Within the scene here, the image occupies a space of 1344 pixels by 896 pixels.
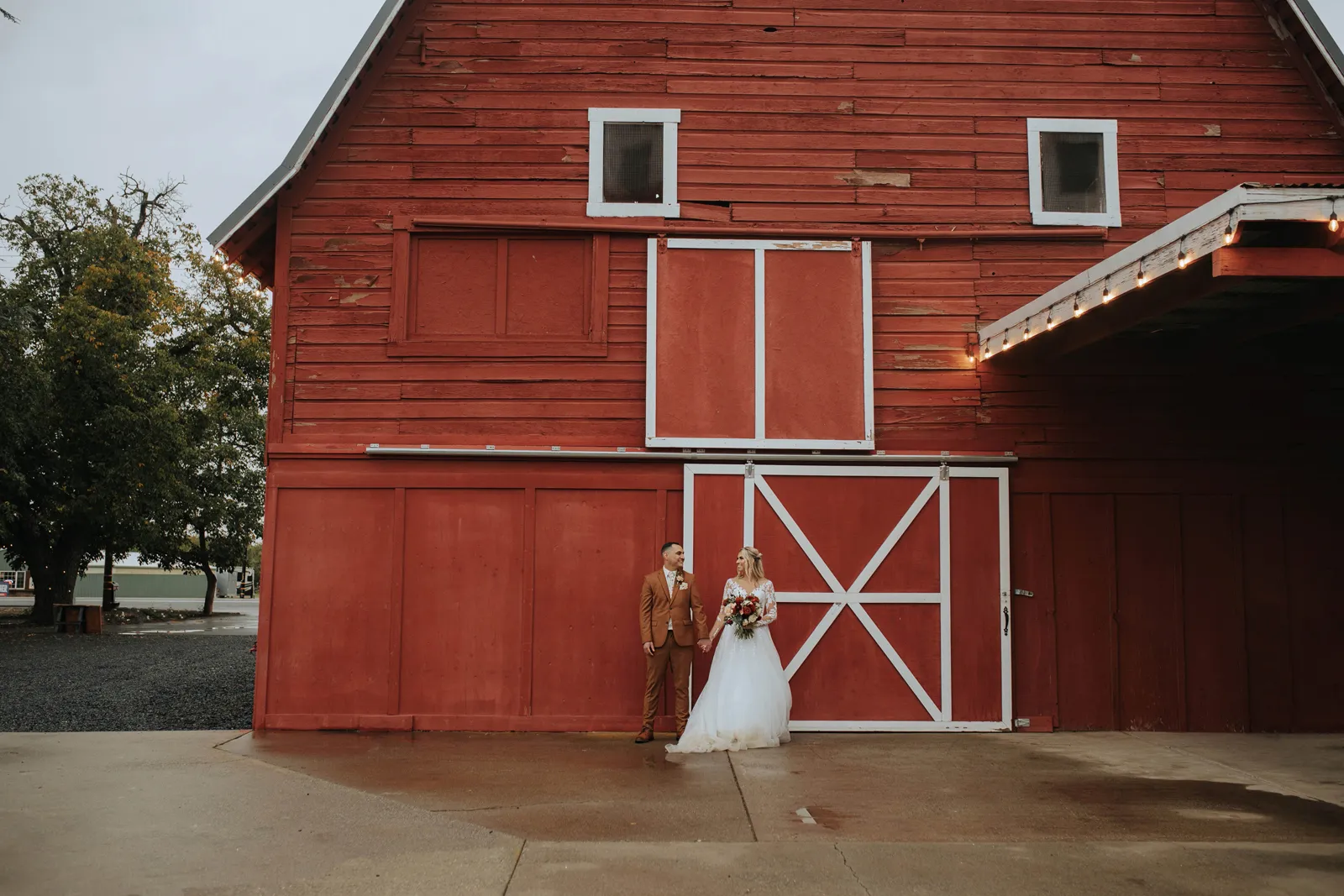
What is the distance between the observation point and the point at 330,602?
10.2m

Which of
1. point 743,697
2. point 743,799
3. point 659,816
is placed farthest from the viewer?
point 743,697

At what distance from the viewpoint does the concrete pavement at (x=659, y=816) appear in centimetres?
546

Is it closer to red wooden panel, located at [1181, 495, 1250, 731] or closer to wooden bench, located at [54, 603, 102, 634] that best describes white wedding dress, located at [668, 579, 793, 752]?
red wooden panel, located at [1181, 495, 1250, 731]

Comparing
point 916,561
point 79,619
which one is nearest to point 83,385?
point 79,619

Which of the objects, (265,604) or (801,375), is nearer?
(265,604)

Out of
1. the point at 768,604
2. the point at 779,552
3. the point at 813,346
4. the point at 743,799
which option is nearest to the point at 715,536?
the point at 779,552

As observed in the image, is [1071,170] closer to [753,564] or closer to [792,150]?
[792,150]

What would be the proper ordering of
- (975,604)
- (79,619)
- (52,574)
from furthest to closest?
(52,574)
(79,619)
(975,604)

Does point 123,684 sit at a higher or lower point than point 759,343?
lower

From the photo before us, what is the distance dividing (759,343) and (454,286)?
2.98 m

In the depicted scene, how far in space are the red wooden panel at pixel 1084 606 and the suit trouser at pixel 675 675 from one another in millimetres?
3556

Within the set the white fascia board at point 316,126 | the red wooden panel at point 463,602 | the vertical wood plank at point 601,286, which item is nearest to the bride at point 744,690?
the red wooden panel at point 463,602

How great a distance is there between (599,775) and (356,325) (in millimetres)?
4954

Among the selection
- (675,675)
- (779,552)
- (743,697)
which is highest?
(779,552)
